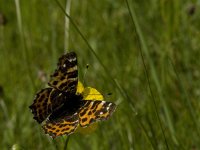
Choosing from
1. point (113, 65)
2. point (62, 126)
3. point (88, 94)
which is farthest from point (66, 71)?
point (113, 65)

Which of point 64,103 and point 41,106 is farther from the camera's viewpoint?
point 64,103

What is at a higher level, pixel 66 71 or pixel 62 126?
pixel 66 71

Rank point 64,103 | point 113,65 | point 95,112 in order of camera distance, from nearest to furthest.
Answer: point 95,112
point 64,103
point 113,65

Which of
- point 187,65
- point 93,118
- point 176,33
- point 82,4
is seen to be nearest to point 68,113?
point 93,118

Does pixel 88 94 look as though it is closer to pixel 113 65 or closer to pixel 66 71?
pixel 66 71

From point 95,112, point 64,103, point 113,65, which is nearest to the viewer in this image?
point 95,112

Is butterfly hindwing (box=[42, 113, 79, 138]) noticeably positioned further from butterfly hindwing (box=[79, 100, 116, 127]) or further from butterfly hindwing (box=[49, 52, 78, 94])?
butterfly hindwing (box=[49, 52, 78, 94])

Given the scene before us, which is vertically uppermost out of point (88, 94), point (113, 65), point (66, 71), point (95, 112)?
point (113, 65)

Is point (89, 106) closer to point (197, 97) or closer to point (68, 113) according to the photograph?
point (68, 113)
